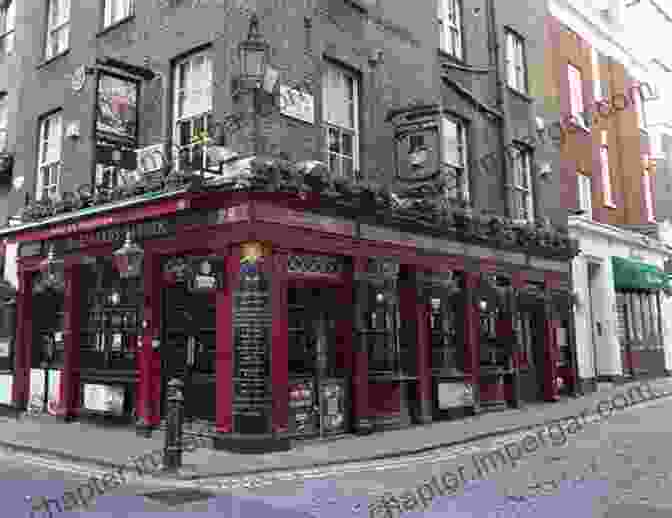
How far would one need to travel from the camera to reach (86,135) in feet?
44.9

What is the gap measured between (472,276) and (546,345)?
3930 mm

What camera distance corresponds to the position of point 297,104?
1128cm

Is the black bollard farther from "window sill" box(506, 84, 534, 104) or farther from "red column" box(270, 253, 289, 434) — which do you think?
"window sill" box(506, 84, 534, 104)

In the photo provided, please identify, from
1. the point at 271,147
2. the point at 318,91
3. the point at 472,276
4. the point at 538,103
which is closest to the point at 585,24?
the point at 538,103

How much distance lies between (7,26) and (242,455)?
1522cm

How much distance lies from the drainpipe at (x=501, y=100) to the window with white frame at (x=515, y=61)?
0.91 m

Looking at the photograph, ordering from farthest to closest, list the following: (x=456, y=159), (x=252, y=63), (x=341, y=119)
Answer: (x=456, y=159) → (x=341, y=119) → (x=252, y=63)

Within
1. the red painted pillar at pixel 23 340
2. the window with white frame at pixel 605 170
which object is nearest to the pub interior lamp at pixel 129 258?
the red painted pillar at pixel 23 340

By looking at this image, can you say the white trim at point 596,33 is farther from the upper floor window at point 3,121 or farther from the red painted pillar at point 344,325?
the upper floor window at point 3,121

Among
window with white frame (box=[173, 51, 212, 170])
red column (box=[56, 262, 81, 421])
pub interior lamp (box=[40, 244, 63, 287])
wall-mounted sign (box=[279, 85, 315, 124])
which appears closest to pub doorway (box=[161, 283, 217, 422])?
window with white frame (box=[173, 51, 212, 170])

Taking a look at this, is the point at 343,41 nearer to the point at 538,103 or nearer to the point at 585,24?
the point at 538,103

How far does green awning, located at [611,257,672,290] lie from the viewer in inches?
831

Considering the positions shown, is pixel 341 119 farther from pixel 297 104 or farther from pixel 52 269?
pixel 52 269

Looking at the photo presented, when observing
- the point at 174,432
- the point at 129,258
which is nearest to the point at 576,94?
the point at 129,258
